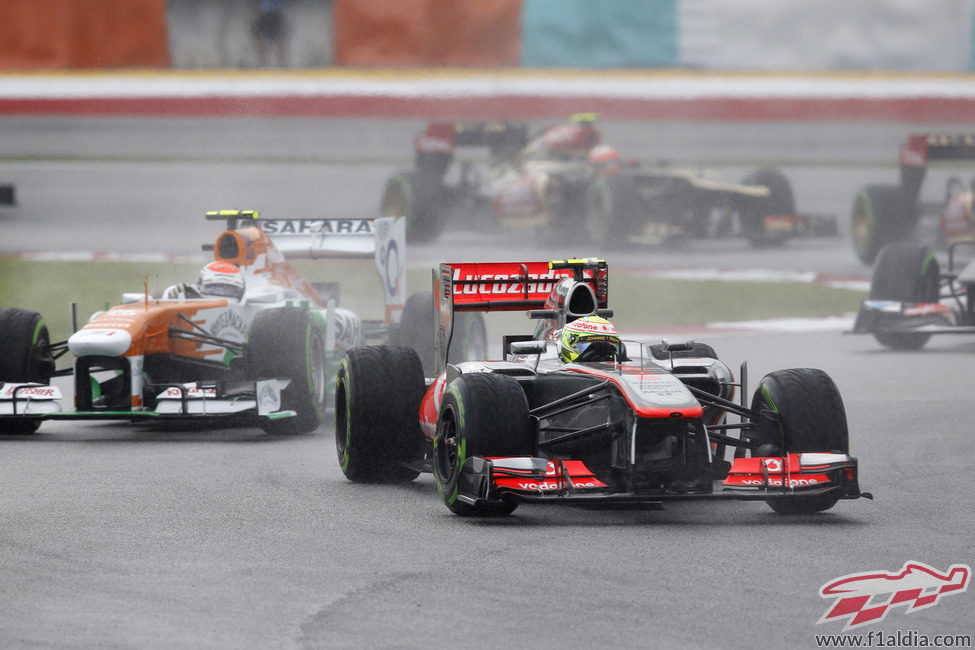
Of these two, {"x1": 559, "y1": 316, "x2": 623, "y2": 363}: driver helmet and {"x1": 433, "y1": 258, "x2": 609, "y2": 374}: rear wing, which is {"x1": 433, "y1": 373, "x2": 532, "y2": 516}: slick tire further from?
{"x1": 433, "y1": 258, "x2": 609, "y2": 374}: rear wing

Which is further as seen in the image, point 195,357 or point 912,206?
point 912,206

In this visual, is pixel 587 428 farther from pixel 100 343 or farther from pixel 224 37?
pixel 224 37

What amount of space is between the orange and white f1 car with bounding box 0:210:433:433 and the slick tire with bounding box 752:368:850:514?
4791 mm

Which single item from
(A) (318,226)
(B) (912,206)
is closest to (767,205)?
(B) (912,206)

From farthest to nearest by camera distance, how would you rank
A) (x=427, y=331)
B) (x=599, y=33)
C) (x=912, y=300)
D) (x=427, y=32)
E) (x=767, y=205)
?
(x=427, y=32), (x=599, y=33), (x=767, y=205), (x=912, y=300), (x=427, y=331)

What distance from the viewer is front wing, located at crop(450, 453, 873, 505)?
29.5ft

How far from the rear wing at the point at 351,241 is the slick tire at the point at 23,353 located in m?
2.27

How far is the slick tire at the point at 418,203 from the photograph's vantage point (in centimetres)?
2553

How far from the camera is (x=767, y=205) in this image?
1070 inches

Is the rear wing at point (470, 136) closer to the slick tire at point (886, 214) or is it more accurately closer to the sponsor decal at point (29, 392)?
the slick tire at point (886, 214)

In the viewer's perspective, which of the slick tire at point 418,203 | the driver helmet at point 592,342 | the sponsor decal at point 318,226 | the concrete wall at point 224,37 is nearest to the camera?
the driver helmet at point 592,342

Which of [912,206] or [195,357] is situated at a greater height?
[912,206]

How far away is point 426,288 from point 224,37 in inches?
414

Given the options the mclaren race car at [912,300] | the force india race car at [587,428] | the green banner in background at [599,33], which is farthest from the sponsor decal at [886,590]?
the green banner in background at [599,33]
